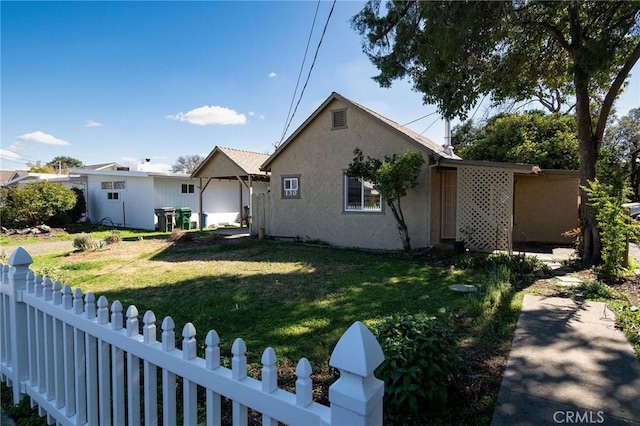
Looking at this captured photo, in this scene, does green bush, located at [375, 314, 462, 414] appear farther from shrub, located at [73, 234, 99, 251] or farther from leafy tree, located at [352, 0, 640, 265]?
shrub, located at [73, 234, 99, 251]

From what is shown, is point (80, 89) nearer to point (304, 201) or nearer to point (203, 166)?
point (203, 166)

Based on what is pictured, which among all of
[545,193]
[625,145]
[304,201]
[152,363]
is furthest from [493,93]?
[625,145]

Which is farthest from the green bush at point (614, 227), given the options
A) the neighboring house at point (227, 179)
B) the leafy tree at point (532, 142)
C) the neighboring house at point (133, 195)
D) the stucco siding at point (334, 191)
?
the neighboring house at point (133, 195)

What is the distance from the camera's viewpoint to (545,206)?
13.1 m

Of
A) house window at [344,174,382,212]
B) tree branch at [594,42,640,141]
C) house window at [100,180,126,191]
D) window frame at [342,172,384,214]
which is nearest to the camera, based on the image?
tree branch at [594,42,640,141]

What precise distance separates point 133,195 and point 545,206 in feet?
66.3

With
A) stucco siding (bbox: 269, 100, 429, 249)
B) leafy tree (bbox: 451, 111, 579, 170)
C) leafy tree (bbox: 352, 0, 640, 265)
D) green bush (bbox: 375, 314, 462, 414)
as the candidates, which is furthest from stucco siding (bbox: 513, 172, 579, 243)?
green bush (bbox: 375, 314, 462, 414)

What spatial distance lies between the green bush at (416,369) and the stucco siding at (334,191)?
26.8ft

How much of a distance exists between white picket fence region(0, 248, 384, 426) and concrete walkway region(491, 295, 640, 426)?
6.37 ft

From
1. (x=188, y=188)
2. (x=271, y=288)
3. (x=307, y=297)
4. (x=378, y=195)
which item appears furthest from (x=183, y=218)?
(x=307, y=297)

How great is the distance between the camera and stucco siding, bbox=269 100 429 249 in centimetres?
1094

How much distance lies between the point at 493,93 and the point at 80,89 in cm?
2051

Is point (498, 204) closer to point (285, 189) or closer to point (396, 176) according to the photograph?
point (396, 176)

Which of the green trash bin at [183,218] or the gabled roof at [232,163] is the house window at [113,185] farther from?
the gabled roof at [232,163]
